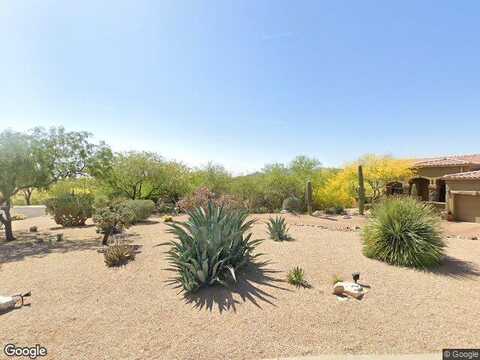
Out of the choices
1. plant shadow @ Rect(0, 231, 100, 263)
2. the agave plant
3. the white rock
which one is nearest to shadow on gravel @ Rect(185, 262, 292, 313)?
the agave plant

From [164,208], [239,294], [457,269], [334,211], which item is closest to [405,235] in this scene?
[457,269]

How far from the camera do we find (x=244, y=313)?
4.17 m

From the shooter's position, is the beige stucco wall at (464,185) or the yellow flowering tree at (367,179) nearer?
the beige stucco wall at (464,185)

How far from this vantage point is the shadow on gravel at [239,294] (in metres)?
4.45

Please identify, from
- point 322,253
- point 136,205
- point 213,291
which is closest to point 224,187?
point 136,205

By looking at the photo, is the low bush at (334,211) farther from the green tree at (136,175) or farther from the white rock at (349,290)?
the white rock at (349,290)

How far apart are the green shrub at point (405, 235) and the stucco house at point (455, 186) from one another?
10.7m

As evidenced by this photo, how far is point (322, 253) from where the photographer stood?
720 centimetres

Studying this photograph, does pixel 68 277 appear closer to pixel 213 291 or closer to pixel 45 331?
pixel 45 331

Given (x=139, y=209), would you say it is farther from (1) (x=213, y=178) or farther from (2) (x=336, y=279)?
(2) (x=336, y=279)

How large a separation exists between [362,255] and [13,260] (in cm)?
1021

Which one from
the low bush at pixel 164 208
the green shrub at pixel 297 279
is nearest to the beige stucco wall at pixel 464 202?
the green shrub at pixel 297 279

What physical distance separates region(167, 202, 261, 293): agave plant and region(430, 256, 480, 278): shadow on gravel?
4.80 m

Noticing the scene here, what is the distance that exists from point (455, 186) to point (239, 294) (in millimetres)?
17155
